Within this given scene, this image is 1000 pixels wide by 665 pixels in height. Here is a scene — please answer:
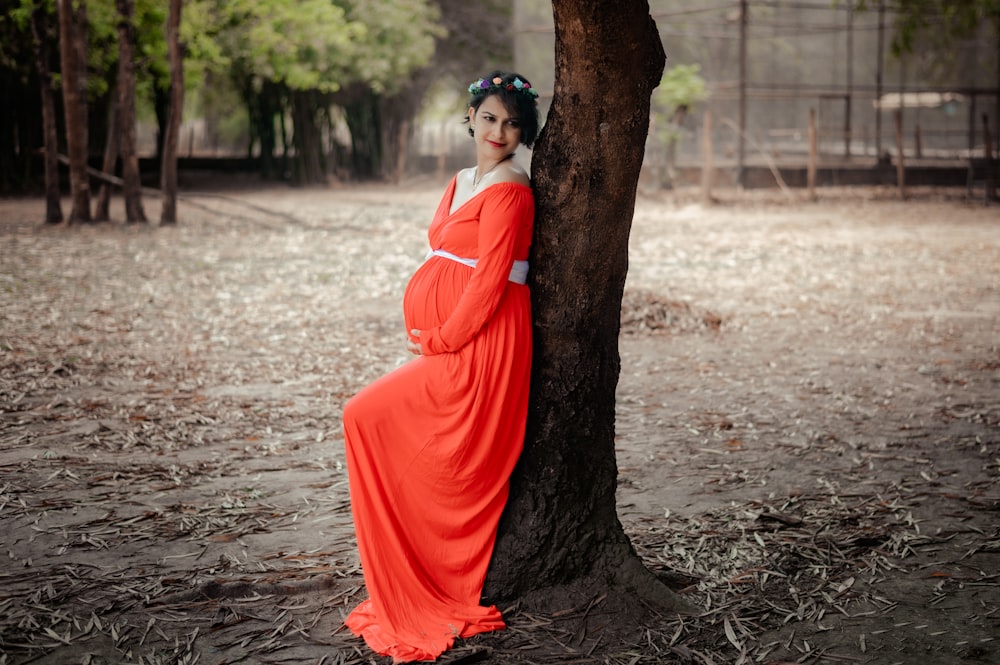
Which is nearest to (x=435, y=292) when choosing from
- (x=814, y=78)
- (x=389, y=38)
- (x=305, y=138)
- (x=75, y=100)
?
(x=75, y=100)

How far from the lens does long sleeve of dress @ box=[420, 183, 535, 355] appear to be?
11.2 feet

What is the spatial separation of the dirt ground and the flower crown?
192cm

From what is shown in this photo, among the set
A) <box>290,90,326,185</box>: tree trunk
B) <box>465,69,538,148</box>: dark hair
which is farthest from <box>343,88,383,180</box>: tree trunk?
<box>465,69,538,148</box>: dark hair

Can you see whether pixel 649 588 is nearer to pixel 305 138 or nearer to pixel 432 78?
pixel 305 138

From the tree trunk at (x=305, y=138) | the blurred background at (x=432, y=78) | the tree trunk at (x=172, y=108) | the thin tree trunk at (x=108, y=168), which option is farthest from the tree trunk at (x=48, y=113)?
the tree trunk at (x=305, y=138)

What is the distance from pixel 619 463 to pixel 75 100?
14.4m

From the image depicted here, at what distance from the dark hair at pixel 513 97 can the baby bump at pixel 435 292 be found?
56 cm

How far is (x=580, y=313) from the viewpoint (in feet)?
12.0

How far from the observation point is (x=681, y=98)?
24.3m

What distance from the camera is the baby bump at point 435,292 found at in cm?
→ 355

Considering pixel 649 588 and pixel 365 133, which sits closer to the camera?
pixel 649 588

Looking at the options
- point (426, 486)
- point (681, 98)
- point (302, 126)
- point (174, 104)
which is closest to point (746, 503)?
point (426, 486)

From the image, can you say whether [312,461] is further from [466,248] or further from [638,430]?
[466,248]

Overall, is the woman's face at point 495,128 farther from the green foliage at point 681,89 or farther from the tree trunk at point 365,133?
the tree trunk at point 365,133
